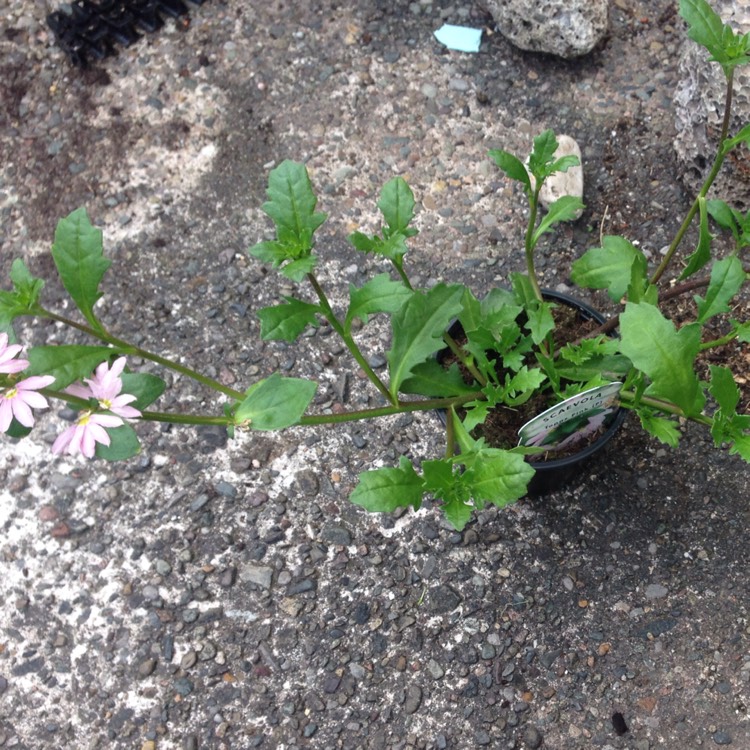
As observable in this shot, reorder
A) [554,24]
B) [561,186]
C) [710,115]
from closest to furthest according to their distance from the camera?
[710,115]
[561,186]
[554,24]

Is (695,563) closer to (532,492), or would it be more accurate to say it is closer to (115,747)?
(532,492)

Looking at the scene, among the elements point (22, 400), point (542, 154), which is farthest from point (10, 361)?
point (542, 154)

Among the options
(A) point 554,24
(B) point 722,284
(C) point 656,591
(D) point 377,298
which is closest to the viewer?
(D) point 377,298

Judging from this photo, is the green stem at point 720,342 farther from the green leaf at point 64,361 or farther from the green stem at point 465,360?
the green leaf at point 64,361

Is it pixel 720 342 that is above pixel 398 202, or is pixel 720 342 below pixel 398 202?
below

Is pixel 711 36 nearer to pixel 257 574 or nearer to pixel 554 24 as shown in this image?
pixel 554 24

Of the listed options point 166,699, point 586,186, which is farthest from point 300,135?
point 166,699

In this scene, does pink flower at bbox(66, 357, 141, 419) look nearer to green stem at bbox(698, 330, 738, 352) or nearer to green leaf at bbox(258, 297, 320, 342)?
green leaf at bbox(258, 297, 320, 342)

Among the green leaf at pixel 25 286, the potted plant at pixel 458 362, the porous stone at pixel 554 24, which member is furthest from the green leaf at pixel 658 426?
the porous stone at pixel 554 24
